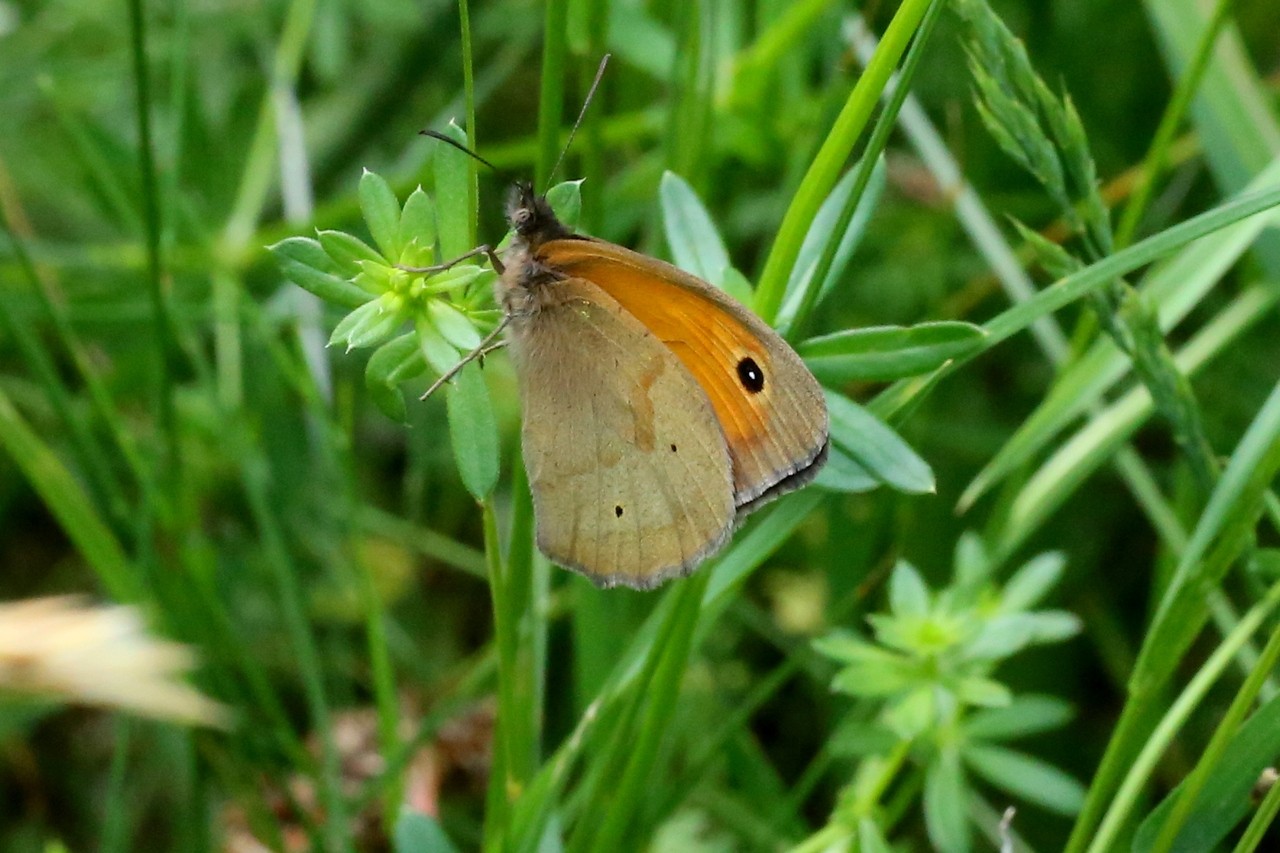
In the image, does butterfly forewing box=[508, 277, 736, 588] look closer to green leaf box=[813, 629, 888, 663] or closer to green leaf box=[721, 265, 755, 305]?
green leaf box=[721, 265, 755, 305]

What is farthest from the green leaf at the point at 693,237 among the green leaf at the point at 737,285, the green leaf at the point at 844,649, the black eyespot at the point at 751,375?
the green leaf at the point at 844,649

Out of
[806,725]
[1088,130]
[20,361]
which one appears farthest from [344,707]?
[1088,130]

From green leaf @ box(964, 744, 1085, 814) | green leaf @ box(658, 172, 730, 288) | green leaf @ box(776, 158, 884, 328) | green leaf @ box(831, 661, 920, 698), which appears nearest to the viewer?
green leaf @ box(776, 158, 884, 328)

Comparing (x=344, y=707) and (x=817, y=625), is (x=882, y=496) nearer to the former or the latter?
(x=817, y=625)

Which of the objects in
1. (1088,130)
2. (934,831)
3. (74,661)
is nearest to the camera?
(74,661)

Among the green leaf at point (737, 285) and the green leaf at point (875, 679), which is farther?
the green leaf at point (875, 679)

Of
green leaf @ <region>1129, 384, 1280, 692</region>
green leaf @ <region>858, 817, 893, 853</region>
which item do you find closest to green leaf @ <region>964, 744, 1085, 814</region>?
green leaf @ <region>858, 817, 893, 853</region>

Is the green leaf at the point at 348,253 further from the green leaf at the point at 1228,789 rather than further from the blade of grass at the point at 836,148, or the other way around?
the green leaf at the point at 1228,789
